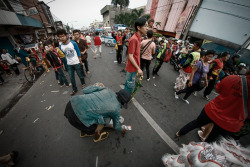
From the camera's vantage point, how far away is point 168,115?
2.78 m

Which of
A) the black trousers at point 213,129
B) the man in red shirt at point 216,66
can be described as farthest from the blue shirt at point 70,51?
the man in red shirt at point 216,66

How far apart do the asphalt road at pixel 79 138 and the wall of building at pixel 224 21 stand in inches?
633

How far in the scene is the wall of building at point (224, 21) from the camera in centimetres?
1133

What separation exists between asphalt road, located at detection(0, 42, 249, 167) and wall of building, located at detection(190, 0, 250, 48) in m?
16.1

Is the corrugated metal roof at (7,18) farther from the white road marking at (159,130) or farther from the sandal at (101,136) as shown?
the white road marking at (159,130)

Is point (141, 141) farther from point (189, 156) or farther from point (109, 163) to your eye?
point (189, 156)

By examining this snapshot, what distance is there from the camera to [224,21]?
12.6 metres

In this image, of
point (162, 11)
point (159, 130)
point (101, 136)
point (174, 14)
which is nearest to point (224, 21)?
point (174, 14)

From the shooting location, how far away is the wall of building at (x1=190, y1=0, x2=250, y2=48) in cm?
1133

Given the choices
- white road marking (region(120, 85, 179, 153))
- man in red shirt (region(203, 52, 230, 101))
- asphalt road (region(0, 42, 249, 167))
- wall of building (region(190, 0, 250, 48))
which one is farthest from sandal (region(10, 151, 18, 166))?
wall of building (region(190, 0, 250, 48))

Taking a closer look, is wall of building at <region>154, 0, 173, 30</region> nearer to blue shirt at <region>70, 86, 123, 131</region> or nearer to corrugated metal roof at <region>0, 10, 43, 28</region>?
corrugated metal roof at <region>0, 10, 43, 28</region>

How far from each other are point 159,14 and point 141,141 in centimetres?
2996

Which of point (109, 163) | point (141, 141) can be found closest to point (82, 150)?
point (109, 163)

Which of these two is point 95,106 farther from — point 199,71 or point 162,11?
point 162,11
